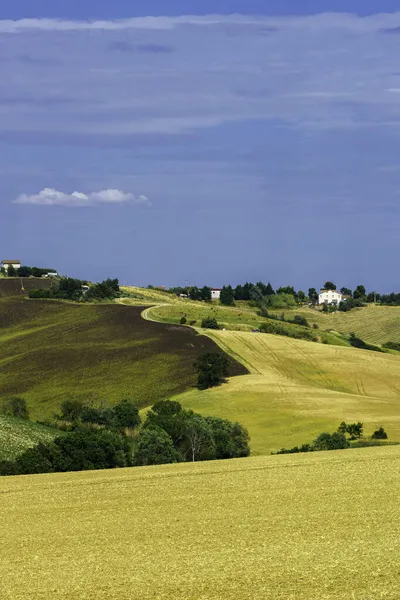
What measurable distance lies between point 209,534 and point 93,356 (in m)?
97.5

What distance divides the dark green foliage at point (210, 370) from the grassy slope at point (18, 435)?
27794 mm

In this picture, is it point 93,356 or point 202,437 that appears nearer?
point 202,437

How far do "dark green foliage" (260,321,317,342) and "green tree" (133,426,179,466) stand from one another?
86.5 m

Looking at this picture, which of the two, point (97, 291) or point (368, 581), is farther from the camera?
point (97, 291)

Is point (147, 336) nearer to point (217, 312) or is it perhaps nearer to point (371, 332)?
point (217, 312)

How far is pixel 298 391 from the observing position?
319 ft

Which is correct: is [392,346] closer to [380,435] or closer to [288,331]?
[288,331]

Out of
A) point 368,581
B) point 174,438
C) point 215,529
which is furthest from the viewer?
point 174,438

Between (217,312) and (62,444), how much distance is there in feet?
383

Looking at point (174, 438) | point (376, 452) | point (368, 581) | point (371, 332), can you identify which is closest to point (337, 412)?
point (174, 438)

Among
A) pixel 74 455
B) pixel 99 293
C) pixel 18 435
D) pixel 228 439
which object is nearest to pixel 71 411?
pixel 18 435

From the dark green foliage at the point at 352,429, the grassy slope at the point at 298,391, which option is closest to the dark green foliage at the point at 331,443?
the grassy slope at the point at 298,391

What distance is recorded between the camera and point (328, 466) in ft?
148

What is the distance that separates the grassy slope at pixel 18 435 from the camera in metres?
65.9
